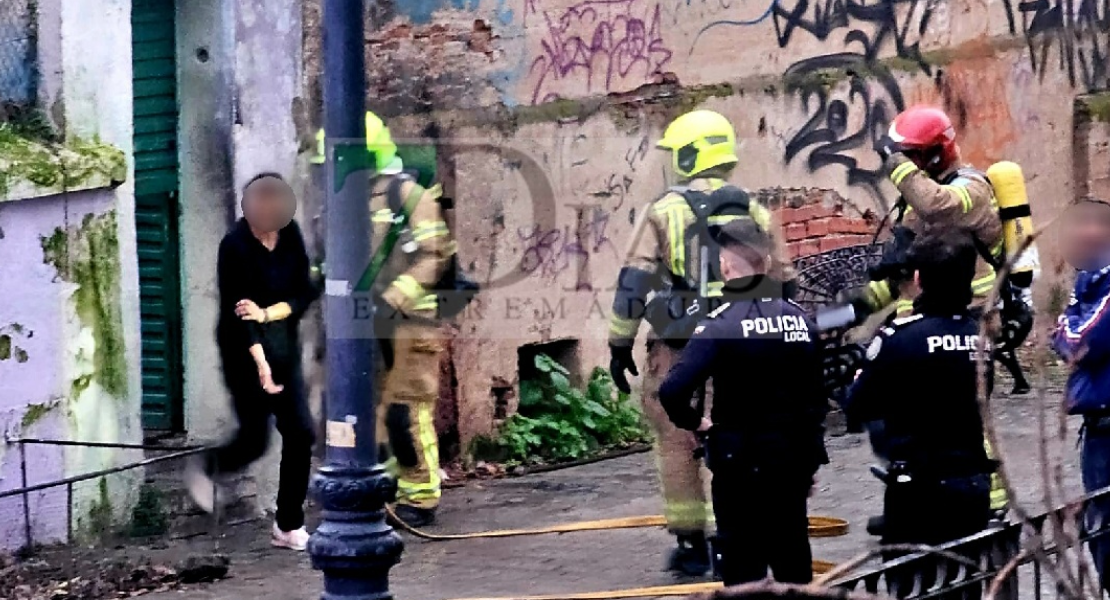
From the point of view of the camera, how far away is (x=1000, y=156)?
14203mm

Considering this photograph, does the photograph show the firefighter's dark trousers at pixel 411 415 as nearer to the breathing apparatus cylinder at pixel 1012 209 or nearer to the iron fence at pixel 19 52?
the iron fence at pixel 19 52

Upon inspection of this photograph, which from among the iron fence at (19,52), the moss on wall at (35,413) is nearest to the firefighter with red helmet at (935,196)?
the moss on wall at (35,413)

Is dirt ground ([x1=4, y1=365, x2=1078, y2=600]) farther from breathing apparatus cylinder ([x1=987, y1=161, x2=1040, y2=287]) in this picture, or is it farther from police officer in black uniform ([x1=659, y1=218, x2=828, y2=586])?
police officer in black uniform ([x1=659, y1=218, x2=828, y2=586])

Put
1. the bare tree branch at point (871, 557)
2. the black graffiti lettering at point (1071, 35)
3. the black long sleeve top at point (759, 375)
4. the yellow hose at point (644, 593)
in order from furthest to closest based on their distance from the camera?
1. the black graffiti lettering at point (1071, 35)
2. the yellow hose at point (644, 593)
3. the black long sleeve top at point (759, 375)
4. the bare tree branch at point (871, 557)

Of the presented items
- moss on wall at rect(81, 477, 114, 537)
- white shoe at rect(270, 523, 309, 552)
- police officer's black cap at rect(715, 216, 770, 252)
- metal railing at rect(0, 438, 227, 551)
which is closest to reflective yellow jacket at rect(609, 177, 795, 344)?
police officer's black cap at rect(715, 216, 770, 252)

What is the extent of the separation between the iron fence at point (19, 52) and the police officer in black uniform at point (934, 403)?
399cm

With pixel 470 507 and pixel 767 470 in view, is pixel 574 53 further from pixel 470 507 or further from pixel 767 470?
pixel 767 470

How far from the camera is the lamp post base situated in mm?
5586

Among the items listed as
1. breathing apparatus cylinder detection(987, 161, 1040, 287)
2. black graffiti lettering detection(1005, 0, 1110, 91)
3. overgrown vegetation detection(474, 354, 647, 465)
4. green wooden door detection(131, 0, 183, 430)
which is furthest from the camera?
black graffiti lettering detection(1005, 0, 1110, 91)

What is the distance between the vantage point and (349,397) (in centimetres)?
557

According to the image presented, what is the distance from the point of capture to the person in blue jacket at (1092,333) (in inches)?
257

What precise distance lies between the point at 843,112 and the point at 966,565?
8463 millimetres

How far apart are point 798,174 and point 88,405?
558 centimetres

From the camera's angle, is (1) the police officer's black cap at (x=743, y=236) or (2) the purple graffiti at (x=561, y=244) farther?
(2) the purple graffiti at (x=561, y=244)
